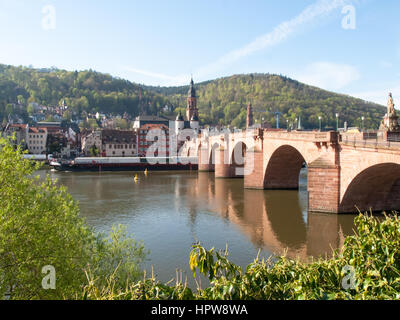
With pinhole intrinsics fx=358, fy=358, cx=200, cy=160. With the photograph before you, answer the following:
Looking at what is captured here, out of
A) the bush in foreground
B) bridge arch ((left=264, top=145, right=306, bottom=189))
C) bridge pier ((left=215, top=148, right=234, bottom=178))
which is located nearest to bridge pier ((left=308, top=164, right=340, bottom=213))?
bridge arch ((left=264, top=145, right=306, bottom=189))

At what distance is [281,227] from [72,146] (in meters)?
99.9

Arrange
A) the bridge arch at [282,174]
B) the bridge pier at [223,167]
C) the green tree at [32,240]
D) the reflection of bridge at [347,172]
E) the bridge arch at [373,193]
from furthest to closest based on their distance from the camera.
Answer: the bridge pier at [223,167], the bridge arch at [282,174], the bridge arch at [373,193], the reflection of bridge at [347,172], the green tree at [32,240]

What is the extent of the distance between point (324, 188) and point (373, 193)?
3.32m

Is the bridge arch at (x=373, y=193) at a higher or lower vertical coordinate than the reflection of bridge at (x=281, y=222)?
higher

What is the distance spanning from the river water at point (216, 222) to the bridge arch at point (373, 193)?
4.03 ft

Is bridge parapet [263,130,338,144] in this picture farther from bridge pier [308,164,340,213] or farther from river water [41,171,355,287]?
river water [41,171,355,287]

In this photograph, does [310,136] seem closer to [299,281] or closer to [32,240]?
[32,240]

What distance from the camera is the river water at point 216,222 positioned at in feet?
59.4

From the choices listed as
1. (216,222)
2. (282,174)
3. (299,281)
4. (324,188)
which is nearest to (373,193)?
(324,188)

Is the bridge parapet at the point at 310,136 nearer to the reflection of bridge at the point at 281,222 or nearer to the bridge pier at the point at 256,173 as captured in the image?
the bridge pier at the point at 256,173

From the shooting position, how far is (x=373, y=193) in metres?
25.3

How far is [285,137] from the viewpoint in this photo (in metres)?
35.1

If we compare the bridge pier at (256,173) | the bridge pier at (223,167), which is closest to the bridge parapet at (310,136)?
the bridge pier at (256,173)

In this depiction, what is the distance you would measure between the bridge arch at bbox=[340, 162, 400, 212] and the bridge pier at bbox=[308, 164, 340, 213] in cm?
67
